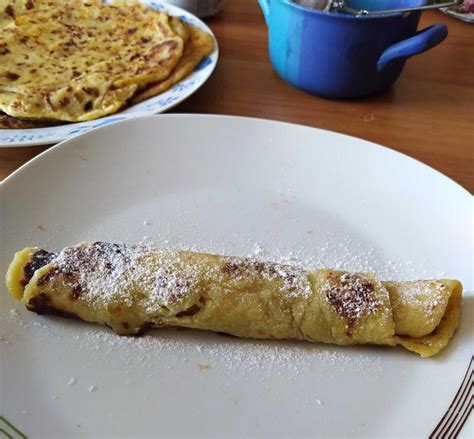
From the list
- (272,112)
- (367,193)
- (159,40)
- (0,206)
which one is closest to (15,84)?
(159,40)

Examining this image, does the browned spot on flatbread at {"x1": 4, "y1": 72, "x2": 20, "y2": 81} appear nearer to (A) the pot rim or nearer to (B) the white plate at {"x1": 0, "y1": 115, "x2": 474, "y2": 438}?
(B) the white plate at {"x1": 0, "y1": 115, "x2": 474, "y2": 438}

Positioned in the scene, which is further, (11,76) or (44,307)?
(11,76)

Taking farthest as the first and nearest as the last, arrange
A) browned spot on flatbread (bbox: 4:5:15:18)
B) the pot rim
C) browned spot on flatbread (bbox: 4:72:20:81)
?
browned spot on flatbread (bbox: 4:5:15:18) → browned spot on flatbread (bbox: 4:72:20:81) → the pot rim

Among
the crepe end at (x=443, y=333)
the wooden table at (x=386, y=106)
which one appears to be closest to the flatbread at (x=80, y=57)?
the wooden table at (x=386, y=106)

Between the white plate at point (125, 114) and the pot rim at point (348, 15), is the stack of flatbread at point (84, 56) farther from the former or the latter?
the pot rim at point (348, 15)

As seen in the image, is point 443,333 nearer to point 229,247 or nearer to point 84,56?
point 229,247

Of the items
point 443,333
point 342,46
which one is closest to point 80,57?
point 342,46

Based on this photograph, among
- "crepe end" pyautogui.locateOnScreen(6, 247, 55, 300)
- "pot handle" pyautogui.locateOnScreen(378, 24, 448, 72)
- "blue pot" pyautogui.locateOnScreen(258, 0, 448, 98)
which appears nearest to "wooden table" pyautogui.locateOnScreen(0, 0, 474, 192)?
"blue pot" pyautogui.locateOnScreen(258, 0, 448, 98)
